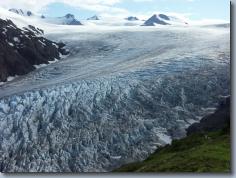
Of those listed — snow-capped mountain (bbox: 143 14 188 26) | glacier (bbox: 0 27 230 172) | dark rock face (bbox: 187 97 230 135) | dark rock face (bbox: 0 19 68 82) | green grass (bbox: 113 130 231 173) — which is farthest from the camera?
dark rock face (bbox: 0 19 68 82)

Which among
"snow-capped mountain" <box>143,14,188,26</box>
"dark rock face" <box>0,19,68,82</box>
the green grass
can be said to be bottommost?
the green grass

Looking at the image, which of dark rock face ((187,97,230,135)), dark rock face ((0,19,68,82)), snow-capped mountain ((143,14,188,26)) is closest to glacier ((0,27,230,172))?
dark rock face ((187,97,230,135))

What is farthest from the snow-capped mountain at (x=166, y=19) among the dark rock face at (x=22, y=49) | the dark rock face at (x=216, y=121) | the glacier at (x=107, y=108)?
the dark rock face at (x=22, y=49)

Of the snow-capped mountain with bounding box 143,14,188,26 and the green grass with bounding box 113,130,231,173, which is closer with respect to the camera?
the green grass with bounding box 113,130,231,173

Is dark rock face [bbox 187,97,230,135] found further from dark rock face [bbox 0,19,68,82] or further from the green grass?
dark rock face [bbox 0,19,68,82]

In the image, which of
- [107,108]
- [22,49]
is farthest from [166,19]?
[22,49]

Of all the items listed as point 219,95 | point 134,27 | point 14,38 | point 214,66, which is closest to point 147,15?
point 214,66
